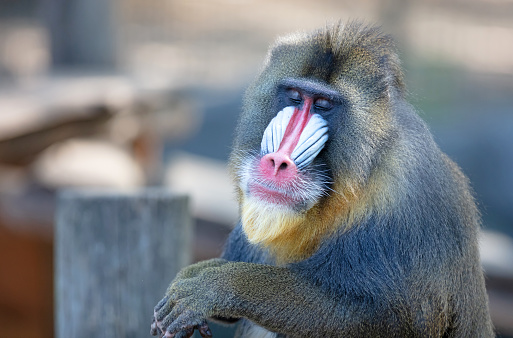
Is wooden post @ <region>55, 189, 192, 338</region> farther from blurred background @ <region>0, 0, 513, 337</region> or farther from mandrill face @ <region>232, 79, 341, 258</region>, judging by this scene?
mandrill face @ <region>232, 79, 341, 258</region>

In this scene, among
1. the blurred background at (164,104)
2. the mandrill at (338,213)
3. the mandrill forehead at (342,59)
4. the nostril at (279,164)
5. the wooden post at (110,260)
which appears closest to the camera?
the nostril at (279,164)

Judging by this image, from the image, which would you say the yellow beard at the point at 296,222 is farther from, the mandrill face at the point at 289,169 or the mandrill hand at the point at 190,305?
the mandrill hand at the point at 190,305

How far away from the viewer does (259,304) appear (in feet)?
8.85

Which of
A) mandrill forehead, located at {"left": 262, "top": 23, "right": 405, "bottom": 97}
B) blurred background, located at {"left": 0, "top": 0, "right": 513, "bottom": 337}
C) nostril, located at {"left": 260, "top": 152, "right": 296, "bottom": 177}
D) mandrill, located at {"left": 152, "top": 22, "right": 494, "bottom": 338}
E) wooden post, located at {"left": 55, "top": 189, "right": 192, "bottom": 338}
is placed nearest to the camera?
nostril, located at {"left": 260, "top": 152, "right": 296, "bottom": 177}

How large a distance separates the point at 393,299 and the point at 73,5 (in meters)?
5.64

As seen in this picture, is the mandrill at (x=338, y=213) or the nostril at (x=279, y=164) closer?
the nostril at (x=279, y=164)

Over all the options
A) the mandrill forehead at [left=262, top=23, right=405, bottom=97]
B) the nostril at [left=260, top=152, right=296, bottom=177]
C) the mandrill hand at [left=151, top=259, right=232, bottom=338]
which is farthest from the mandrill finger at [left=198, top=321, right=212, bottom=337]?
the mandrill forehead at [left=262, top=23, right=405, bottom=97]

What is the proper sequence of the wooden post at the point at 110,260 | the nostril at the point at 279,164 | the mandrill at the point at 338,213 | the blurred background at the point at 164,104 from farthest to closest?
1. the blurred background at the point at 164,104
2. the wooden post at the point at 110,260
3. the mandrill at the point at 338,213
4. the nostril at the point at 279,164

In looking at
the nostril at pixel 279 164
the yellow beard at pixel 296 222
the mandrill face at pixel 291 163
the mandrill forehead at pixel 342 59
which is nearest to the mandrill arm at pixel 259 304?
the yellow beard at pixel 296 222

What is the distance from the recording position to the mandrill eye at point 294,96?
283 centimetres

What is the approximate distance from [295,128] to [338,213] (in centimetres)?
37

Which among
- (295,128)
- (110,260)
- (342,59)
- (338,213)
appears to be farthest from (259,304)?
(110,260)

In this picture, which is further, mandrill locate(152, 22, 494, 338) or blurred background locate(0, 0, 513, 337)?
blurred background locate(0, 0, 513, 337)

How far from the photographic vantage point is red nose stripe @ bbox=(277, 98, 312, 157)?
8.50ft
